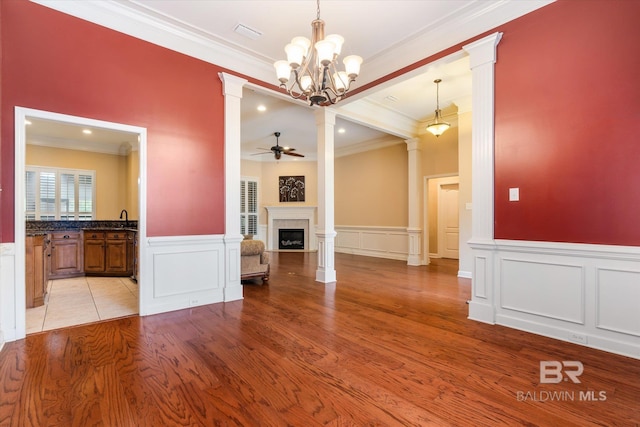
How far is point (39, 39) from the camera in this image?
278cm

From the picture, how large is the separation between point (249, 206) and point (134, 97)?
682 centimetres

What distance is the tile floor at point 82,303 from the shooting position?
10.5 ft

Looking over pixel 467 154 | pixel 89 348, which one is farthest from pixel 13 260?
pixel 467 154

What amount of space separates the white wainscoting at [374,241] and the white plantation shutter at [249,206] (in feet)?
9.64

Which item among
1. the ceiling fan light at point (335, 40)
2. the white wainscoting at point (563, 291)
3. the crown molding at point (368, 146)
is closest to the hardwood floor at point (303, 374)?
the white wainscoting at point (563, 291)

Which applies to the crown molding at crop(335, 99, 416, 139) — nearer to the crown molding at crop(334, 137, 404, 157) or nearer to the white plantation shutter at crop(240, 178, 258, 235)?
the crown molding at crop(334, 137, 404, 157)

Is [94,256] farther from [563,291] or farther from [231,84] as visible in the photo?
[563,291]

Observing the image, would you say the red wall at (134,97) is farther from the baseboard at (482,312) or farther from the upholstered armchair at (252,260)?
the baseboard at (482,312)

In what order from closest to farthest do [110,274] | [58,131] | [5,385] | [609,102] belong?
[5,385], [609,102], [110,274], [58,131]

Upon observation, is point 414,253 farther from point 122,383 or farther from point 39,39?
point 39,39

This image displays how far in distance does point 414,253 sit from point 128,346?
607 centimetres

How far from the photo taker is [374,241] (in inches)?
330

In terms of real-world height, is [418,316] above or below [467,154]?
below
